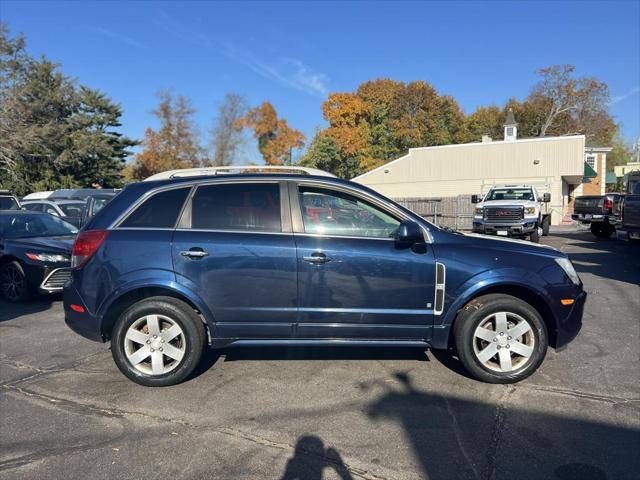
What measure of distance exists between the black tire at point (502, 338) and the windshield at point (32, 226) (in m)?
7.54

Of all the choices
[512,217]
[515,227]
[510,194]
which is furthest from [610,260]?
[510,194]

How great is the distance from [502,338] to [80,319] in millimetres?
3794

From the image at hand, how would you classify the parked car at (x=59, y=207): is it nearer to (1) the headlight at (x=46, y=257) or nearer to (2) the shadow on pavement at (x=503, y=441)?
(1) the headlight at (x=46, y=257)

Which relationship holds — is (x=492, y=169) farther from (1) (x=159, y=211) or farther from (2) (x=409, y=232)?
(1) (x=159, y=211)

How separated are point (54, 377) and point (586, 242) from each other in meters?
16.8

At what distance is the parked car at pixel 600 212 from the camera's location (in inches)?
650

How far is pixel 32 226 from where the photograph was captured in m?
8.43

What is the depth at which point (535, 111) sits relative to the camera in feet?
175

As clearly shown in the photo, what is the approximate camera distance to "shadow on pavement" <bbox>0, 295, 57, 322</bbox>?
689 cm

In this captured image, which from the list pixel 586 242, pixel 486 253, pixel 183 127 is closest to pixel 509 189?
pixel 586 242

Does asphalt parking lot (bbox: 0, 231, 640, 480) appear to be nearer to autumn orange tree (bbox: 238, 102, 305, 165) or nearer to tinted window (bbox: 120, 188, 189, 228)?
tinted window (bbox: 120, 188, 189, 228)

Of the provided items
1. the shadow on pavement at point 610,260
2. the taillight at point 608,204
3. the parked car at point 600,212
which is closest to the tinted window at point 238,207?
the shadow on pavement at point 610,260

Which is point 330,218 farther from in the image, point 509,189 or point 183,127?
point 183,127

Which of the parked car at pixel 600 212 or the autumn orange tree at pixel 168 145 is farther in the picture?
the autumn orange tree at pixel 168 145
